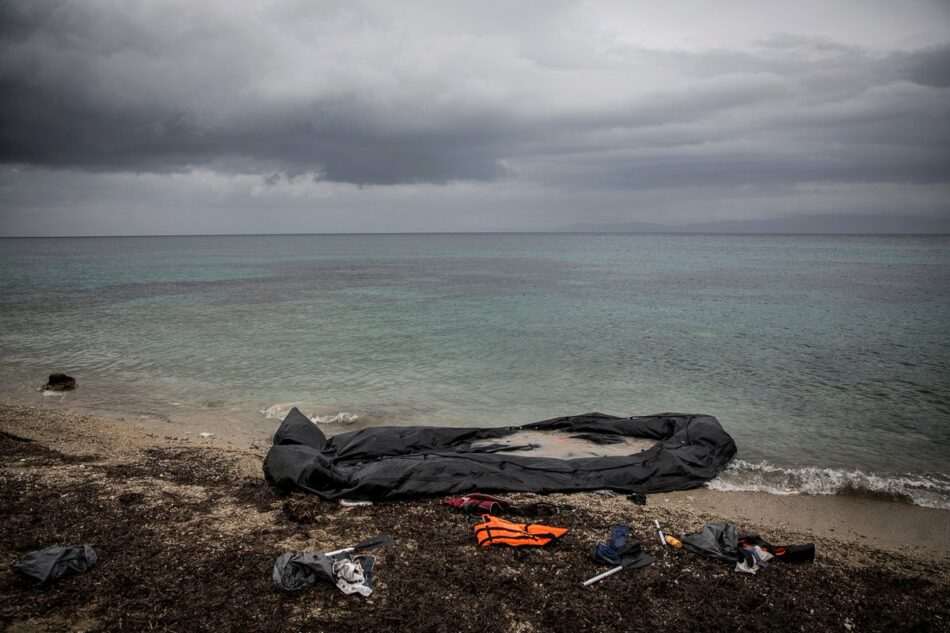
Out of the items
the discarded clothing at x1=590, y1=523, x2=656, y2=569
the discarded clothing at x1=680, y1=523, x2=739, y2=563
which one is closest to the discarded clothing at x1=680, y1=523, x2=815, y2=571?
the discarded clothing at x1=680, y1=523, x2=739, y2=563

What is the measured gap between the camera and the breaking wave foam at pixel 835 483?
10109 millimetres

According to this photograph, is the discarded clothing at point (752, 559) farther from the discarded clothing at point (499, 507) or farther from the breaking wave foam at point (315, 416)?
the breaking wave foam at point (315, 416)

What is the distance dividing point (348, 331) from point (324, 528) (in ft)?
63.5

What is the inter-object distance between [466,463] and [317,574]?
12.8 ft

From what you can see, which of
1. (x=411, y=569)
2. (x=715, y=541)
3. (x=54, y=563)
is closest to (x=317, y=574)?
(x=411, y=569)

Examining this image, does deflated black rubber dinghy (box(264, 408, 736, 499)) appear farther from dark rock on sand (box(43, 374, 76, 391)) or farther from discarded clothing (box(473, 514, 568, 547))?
dark rock on sand (box(43, 374, 76, 391))

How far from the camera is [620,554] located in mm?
7031

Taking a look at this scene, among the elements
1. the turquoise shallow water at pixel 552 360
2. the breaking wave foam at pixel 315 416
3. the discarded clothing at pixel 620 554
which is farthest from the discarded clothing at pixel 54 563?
the turquoise shallow water at pixel 552 360

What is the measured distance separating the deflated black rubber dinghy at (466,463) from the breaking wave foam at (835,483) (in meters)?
0.42

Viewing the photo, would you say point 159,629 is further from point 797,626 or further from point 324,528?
point 797,626

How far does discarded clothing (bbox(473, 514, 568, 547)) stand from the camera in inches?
285

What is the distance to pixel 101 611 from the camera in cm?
568

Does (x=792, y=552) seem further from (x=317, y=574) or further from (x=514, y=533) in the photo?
(x=317, y=574)

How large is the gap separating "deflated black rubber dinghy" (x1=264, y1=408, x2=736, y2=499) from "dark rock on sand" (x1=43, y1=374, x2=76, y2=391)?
1044cm
